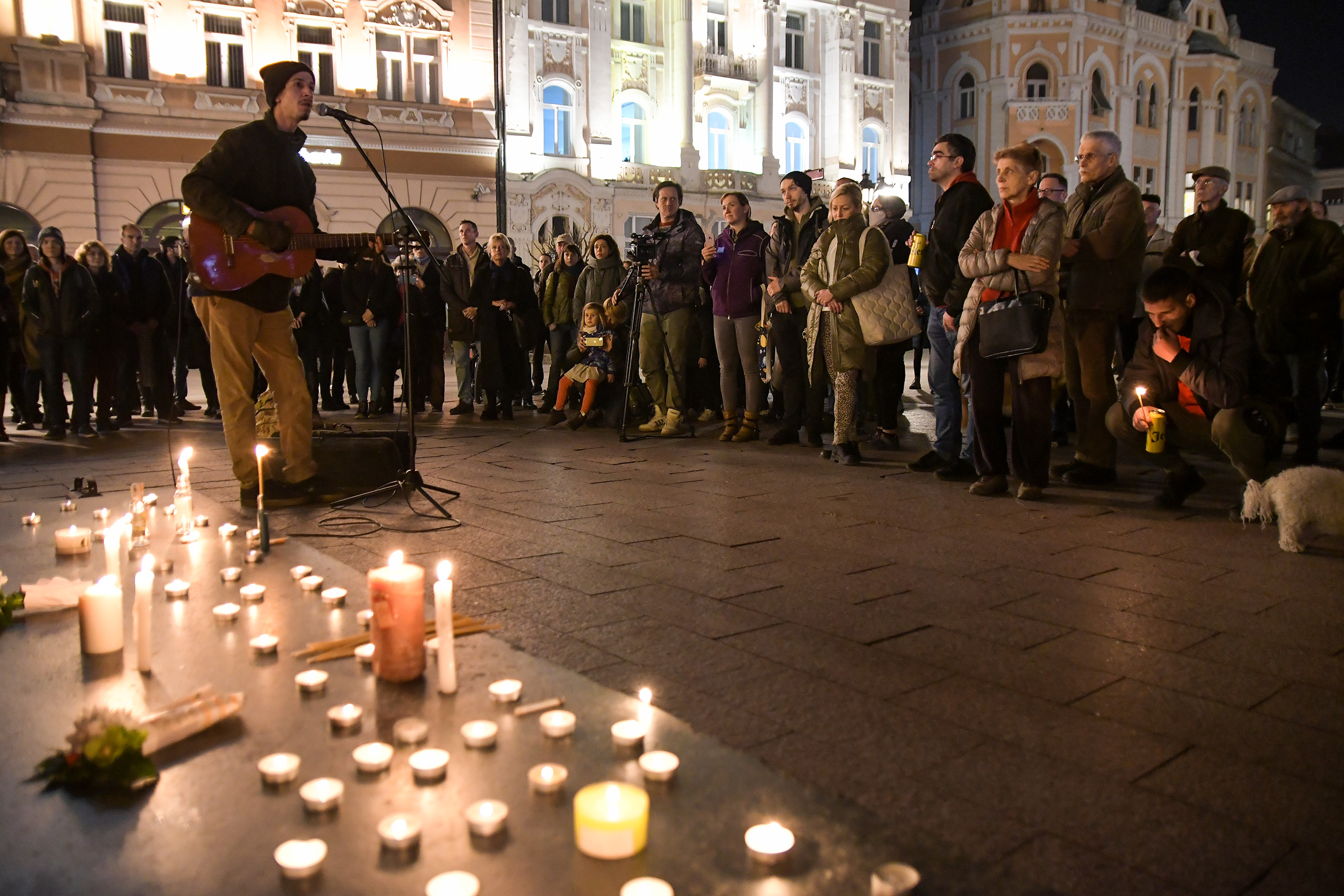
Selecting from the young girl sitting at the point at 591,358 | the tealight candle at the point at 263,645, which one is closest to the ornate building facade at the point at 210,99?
the young girl sitting at the point at 591,358

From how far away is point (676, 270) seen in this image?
9.00 m

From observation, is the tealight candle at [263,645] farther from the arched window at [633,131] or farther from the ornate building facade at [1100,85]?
the ornate building facade at [1100,85]

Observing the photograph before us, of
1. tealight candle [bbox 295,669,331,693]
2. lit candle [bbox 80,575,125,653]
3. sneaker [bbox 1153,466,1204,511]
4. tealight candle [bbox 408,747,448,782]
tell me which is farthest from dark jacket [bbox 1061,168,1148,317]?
lit candle [bbox 80,575,125,653]

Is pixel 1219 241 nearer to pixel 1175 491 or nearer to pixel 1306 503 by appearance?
pixel 1175 491

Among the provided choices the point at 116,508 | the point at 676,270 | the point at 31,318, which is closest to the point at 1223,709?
the point at 116,508

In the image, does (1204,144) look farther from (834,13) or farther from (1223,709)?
A: (1223,709)

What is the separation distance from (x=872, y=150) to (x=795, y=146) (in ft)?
11.3

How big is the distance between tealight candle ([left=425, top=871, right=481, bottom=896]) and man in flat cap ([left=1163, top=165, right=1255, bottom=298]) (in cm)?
706

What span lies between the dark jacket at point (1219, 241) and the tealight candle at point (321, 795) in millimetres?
6997

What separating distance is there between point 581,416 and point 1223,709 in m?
7.70

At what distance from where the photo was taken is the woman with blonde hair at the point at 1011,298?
5.78 m

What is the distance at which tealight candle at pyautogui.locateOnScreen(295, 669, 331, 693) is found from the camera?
2828 mm

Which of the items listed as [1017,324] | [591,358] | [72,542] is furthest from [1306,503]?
[591,358]

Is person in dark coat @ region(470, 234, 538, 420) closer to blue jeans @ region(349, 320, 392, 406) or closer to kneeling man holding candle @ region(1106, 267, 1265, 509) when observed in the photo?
blue jeans @ region(349, 320, 392, 406)
